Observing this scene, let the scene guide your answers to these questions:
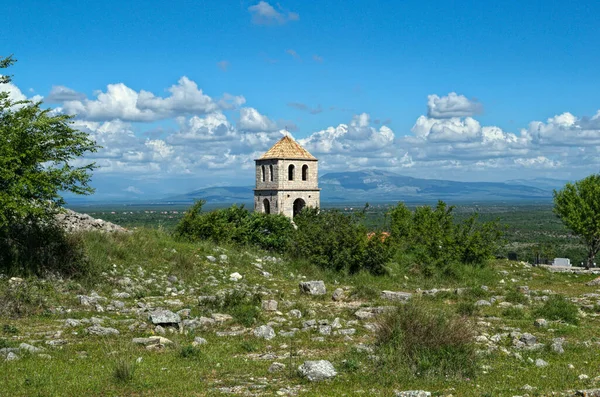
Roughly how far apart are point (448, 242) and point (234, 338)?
16964mm

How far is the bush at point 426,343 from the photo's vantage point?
30.0 feet

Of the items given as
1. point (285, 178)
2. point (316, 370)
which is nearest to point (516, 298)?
point (316, 370)

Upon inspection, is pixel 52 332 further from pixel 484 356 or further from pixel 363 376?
pixel 484 356

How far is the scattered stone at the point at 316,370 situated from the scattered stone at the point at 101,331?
14.7 ft

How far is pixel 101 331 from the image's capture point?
11586 mm

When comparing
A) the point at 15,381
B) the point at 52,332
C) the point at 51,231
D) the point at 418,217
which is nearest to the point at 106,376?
the point at 15,381

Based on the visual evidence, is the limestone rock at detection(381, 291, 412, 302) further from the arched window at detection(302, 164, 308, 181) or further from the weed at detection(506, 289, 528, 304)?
the arched window at detection(302, 164, 308, 181)

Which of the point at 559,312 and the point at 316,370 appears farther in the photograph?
the point at 559,312

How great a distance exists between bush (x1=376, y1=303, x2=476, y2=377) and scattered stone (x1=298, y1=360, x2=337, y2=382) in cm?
92

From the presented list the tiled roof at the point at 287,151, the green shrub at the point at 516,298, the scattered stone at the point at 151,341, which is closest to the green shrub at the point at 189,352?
the scattered stone at the point at 151,341

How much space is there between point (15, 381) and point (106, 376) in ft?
4.10

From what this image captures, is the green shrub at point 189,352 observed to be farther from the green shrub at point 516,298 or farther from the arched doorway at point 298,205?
the arched doorway at point 298,205

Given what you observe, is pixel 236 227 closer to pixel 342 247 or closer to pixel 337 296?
pixel 342 247

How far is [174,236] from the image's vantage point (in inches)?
1061
